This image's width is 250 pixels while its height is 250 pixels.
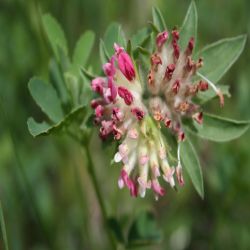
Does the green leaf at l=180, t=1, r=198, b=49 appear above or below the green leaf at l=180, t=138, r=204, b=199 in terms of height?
above

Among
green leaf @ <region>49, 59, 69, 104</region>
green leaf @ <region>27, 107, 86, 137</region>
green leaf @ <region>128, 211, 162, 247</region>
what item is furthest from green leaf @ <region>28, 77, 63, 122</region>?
green leaf @ <region>128, 211, 162, 247</region>

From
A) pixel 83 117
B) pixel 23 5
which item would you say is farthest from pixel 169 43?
pixel 23 5

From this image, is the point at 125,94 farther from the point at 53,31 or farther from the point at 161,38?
the point at 53,31

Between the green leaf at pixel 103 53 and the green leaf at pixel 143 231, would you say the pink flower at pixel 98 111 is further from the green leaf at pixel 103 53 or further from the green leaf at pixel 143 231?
the green leaf at pixel 143 231

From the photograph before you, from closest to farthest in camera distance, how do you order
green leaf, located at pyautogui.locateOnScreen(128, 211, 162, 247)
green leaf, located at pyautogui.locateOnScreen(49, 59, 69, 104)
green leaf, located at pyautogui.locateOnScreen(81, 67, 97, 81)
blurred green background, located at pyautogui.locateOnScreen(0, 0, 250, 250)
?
green leaf, located at pyautogui.locateOnScreen(81, 67, 97, 81)
green leaf, located at pyautogui.locateOnScreen(49, 59, 69, 104)
green leaf, located at pyautogui.locateOnScreen(128, 211, 162, 247)
blurred green background, located at pyautogui.locateOnScreen(0, 0, 250, 250)

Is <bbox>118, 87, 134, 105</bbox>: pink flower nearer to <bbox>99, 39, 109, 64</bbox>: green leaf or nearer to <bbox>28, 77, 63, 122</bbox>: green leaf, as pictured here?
<bbox>99, 39, 109, 64</bbox>: green leaf

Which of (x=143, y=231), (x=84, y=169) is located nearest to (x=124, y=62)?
(x=143, y=231)
